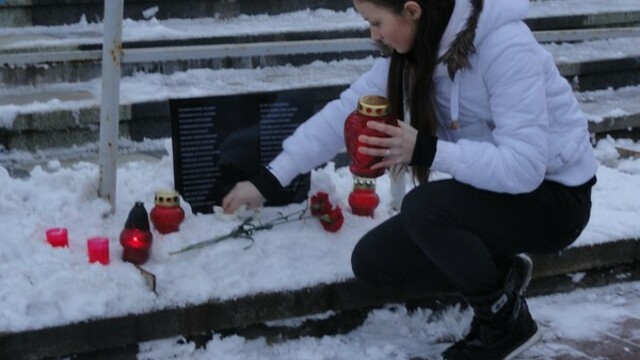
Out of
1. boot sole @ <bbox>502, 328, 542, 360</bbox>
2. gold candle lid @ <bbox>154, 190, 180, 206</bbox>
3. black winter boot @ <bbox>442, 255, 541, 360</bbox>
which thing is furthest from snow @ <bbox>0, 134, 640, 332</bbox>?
boot sole @ <bbox>502, 328, 542, 360</bbox>

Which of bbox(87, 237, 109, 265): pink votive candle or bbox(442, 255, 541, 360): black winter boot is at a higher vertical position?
bbox(87, 237, 109, 265): pink votive candle

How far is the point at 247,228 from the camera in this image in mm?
3697

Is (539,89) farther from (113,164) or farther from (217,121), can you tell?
(113,164)

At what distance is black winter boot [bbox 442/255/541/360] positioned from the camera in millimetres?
3160

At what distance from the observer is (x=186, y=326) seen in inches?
128

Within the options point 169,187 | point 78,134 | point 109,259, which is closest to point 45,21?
point 78,134

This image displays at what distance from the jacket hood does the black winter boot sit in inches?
27.5

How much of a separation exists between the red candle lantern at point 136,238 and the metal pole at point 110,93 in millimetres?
320

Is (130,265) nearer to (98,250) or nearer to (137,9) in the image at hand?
(98,250)

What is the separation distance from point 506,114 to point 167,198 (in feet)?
3.98

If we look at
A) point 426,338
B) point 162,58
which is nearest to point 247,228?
point 426,338

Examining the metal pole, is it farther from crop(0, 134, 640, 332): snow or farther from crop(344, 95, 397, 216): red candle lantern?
crop(344, 95, 397, 216): red candle lantern

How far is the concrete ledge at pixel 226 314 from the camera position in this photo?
9.96 ft

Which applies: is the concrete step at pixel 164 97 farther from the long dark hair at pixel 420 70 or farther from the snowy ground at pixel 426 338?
the long dark hair at pixel 420 70
